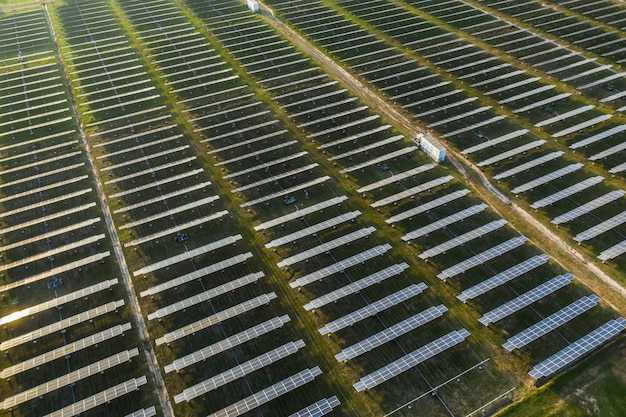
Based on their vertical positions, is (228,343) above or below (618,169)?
below

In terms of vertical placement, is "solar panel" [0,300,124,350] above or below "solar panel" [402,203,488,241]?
below

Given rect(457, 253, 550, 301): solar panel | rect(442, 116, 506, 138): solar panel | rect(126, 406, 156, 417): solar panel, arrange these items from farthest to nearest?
1. rect(442, 116, 506, 138): solar panel
2. rect(457, 253, 550, 301): solar panel
3. rect(126, 406, 156, 417): solar panel

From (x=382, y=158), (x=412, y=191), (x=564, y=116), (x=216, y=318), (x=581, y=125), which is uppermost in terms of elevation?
(x=564, y=116)

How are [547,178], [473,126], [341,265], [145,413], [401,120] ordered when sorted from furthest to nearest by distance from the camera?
[401,120]
[473,126]
[547,178]
[341,265]
[145,413]

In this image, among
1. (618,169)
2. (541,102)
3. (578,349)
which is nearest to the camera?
(578,349)

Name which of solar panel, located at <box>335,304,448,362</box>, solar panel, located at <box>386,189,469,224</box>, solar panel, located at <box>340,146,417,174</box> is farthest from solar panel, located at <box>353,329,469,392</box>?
solar panel, located at <box>340,146,417,174</box>

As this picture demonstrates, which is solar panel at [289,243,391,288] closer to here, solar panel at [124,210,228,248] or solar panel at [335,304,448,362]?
solar panel at [335,304,448,362]

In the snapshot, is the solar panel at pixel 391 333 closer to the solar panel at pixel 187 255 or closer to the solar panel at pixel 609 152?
the solar panel at pixel 187 255

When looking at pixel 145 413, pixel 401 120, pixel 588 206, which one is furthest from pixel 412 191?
pixel 145 413

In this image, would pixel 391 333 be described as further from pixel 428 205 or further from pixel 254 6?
pixel 254 6
